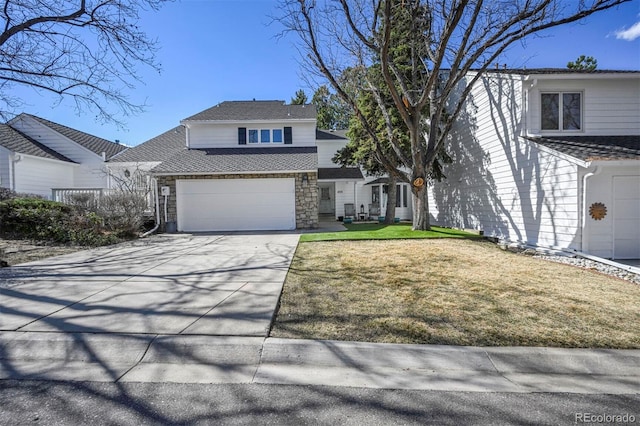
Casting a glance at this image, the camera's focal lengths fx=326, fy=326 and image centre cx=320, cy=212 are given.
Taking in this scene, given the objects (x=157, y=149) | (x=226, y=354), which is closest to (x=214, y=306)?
(x=226, y=354)

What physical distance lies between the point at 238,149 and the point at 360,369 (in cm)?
1443

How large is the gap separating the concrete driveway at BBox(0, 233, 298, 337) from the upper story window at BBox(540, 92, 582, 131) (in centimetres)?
870

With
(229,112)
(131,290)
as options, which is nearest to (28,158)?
(229,112)

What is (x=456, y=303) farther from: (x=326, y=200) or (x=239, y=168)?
(x=326, y=200)

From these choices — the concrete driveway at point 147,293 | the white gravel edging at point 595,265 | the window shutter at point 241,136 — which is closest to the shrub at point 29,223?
the concrete driveway at point 147,293

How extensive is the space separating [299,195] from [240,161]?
309 centimetres

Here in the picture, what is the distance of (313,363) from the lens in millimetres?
3162

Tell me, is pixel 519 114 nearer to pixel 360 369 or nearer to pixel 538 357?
pixel 538 357

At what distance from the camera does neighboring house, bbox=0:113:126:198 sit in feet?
52.5

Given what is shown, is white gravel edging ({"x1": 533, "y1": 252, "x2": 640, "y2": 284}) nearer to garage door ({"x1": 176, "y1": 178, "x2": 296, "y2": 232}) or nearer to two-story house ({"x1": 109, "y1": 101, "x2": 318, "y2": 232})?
two-story house ({"x1": 109, "y1": 101, "x2": 318, "y2": 232})

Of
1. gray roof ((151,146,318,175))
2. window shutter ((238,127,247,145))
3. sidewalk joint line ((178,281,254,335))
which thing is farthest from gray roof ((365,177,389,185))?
sidewalk joint line ((178,281,254,335))

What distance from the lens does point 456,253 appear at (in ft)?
26.3

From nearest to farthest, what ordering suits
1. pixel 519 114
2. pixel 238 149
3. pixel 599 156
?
pixel 599 156
pixel 519 114
pixel 238 149

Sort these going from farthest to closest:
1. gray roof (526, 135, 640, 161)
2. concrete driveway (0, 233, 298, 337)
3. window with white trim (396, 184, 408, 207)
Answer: window with white trim (396, 184, 408, 207) < gray roof (526, 135, 640, 161) < concrete driveway (0, 233, 298, 337)
